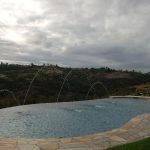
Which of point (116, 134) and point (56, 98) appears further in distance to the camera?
point (56, 98)

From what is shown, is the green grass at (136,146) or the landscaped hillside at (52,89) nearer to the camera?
the green grass at (136,146)

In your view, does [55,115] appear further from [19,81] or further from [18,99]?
[19,81]

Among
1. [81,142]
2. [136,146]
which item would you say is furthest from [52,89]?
[136,146]

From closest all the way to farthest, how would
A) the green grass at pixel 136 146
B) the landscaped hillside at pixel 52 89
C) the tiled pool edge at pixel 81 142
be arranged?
the green grass at pixel 136 146, the tiled pool edge at pixel 81 142, the landscaped hillside at pixel 52 89

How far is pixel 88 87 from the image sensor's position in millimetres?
32188

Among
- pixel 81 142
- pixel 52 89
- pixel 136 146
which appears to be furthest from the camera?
pixel 52 89

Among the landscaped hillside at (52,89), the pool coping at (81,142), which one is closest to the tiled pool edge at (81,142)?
the pool coping at (81,142)

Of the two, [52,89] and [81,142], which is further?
[52,89]

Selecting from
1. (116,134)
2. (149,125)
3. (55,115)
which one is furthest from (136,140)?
(55,115)

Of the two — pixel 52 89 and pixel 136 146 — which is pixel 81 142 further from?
pixel 52 89

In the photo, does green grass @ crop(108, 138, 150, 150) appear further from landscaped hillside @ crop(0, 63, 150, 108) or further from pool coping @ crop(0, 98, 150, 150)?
landscaped hillside @ crop(0, 63, 150, 108)

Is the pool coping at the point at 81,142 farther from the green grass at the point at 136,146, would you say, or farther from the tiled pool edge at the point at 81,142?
the green grass at the point at 136,146

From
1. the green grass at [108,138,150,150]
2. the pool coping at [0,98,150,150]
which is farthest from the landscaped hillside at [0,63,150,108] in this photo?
the green grass at [108,138,150,150]

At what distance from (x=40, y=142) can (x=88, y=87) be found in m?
24.5
